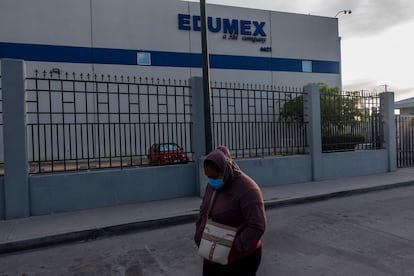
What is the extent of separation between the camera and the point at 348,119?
11938 mm

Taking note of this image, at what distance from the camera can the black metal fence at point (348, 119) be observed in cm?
1152

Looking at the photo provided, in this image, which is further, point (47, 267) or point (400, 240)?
point (400, 240)

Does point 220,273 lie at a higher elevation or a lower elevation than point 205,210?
lower

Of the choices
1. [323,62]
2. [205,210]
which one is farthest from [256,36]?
[205,210]

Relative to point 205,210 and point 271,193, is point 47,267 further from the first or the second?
point 271,193

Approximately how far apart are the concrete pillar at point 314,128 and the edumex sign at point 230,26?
12.8 metres

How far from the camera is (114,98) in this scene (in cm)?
1781

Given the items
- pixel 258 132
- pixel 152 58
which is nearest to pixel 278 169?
pixel 258 132

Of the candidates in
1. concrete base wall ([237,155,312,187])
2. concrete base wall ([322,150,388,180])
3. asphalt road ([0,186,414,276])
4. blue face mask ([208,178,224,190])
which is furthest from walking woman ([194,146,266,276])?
concrete base wall ([322,150,388,180])

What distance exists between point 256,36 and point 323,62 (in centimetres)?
590

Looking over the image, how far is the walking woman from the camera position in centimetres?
238

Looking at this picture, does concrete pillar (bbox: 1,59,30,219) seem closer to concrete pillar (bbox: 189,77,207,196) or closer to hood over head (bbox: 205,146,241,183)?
concrete pillar (bbox: 189,77,207,196)

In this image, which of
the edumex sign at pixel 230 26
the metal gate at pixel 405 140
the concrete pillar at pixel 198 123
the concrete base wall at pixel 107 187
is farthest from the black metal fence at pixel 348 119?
the edumex sign at pixel 230 26

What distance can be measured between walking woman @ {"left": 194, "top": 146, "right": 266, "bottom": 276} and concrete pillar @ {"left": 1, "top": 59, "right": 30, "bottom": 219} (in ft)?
18.7
